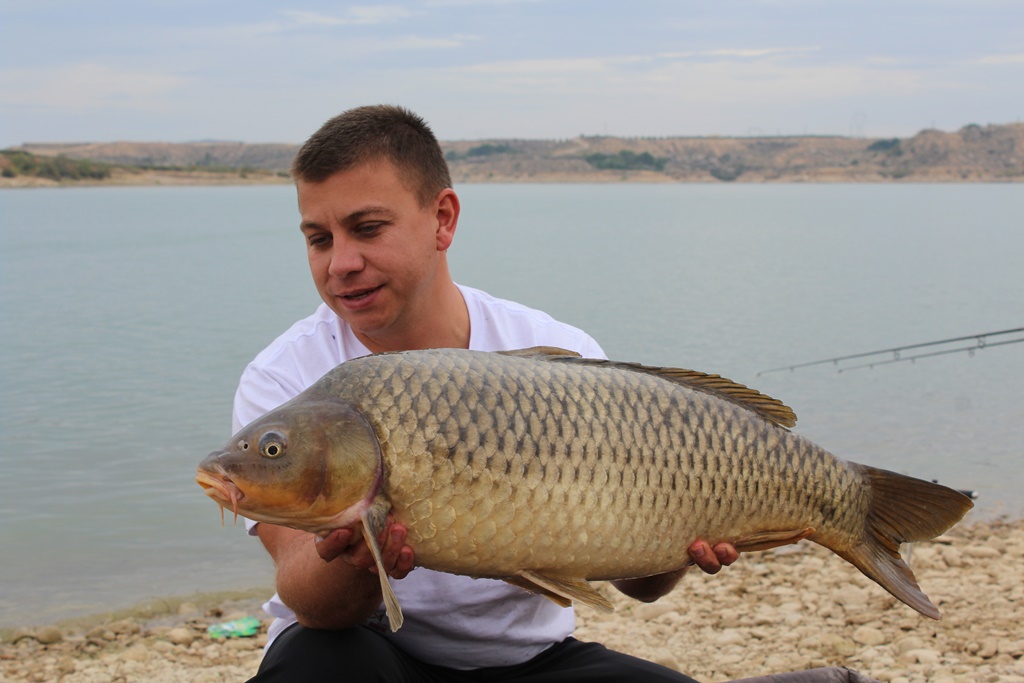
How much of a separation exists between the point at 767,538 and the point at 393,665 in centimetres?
85

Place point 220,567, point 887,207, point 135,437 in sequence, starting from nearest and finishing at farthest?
point 220,567 < point 135,437 < point 887,207

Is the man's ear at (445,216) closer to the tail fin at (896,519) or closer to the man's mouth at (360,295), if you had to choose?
the man's mouth at (360,295)

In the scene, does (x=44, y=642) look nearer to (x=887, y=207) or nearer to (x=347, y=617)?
(x=347, y=617)

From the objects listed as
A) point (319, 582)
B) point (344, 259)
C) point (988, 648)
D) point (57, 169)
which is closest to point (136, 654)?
point (319, 582)

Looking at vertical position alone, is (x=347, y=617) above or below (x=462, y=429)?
below

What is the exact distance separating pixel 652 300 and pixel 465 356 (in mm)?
16637

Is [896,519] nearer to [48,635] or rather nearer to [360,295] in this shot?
[360,295]

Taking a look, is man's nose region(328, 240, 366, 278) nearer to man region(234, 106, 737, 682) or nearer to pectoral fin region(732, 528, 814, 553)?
man region(234, 106, 737, 682)

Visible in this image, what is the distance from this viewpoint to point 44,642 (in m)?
4.57

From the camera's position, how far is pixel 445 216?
2854mm

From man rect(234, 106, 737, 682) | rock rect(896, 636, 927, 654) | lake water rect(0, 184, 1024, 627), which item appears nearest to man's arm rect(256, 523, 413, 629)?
man rect(234, 106, 737, 682)

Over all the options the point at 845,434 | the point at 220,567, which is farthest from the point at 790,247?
the point at 220,567

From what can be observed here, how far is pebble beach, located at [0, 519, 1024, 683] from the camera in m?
4.02

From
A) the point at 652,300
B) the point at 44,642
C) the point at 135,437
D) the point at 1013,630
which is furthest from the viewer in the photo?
the point at 652,300
